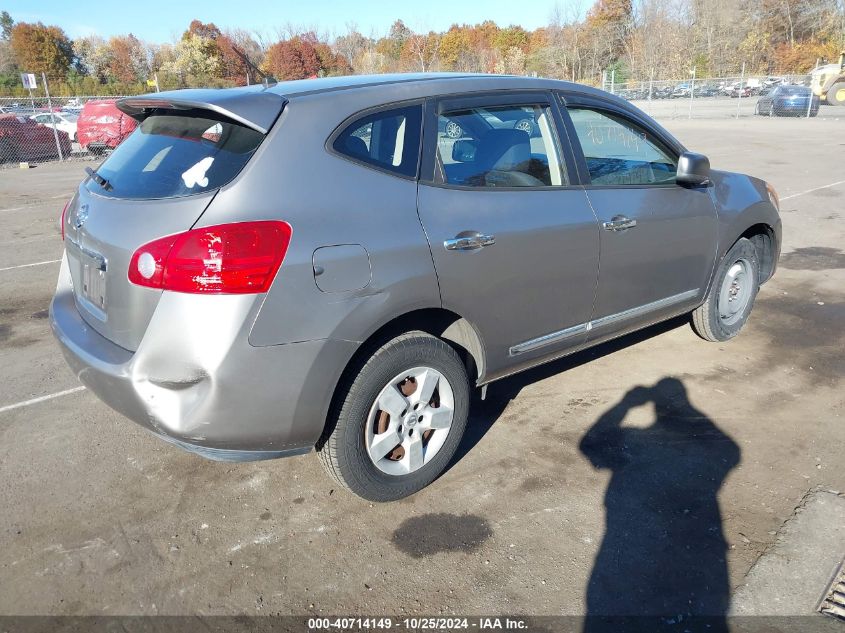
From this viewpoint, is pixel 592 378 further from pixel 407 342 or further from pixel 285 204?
pixel 285 204

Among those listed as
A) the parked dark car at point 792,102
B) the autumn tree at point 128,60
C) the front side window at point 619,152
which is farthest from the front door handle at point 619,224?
the autumn tree at point 128,60

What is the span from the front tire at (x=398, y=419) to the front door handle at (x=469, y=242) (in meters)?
0.42

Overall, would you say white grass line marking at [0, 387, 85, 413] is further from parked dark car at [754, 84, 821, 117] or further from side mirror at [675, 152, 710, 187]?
parked dark car at [754, 84, 821, 117]

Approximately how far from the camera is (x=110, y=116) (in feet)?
68.9

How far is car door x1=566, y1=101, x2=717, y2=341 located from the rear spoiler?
5.56 ft

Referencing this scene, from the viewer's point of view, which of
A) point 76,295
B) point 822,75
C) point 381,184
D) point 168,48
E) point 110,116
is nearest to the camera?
point 381,184

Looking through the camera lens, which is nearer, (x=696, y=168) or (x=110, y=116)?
(x=696, y=168)

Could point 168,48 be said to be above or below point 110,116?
above

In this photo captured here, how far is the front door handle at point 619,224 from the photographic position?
3.66m

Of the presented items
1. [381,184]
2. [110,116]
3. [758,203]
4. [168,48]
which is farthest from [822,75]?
[168,48]

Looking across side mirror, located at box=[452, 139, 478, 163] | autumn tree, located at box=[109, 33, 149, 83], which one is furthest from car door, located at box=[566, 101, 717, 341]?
autumn tree, located at box=[109, 33, 149, 83]

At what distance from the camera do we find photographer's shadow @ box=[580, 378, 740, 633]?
2.52 metres

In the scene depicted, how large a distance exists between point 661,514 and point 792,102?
3305cm

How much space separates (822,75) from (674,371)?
4146 cm
